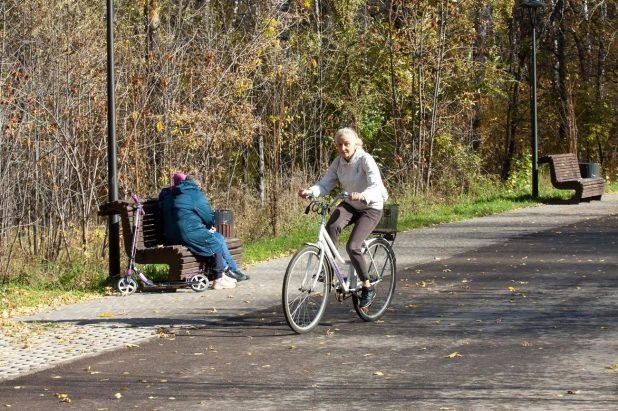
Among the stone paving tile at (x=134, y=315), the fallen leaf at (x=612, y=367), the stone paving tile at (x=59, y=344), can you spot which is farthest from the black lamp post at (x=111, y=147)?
the fallen leaf at (x=612, y=367)

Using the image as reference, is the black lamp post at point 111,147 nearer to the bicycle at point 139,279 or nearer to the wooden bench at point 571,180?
the bicycle at point 139,279

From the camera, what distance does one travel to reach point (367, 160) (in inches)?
A: 377

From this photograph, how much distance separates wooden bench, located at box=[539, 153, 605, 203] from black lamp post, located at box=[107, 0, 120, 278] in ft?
46.2

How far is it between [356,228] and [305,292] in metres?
0.81

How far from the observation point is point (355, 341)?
8.80 m

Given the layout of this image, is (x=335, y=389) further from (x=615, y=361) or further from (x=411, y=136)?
(x=411, y=136)

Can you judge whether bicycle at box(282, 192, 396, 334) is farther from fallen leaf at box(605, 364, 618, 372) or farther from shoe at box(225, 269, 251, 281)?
shoe at box(225, 269, 251, 281)

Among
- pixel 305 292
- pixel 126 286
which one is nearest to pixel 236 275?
pixel 126 286

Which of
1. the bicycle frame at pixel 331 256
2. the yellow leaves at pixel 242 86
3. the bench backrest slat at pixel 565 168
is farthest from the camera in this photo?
the bench backrest slat at pixel 565 168

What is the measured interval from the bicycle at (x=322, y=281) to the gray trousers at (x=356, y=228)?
3.6 inches

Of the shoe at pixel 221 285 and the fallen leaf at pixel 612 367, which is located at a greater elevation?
the shoe at pixel 221 285

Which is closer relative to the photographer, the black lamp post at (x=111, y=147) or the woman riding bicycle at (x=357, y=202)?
the woman riding bicycle at (x=357, y=202)

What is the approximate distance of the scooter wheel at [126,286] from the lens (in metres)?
11.9

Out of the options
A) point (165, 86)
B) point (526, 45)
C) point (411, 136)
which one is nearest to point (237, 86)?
point (165, 86)
